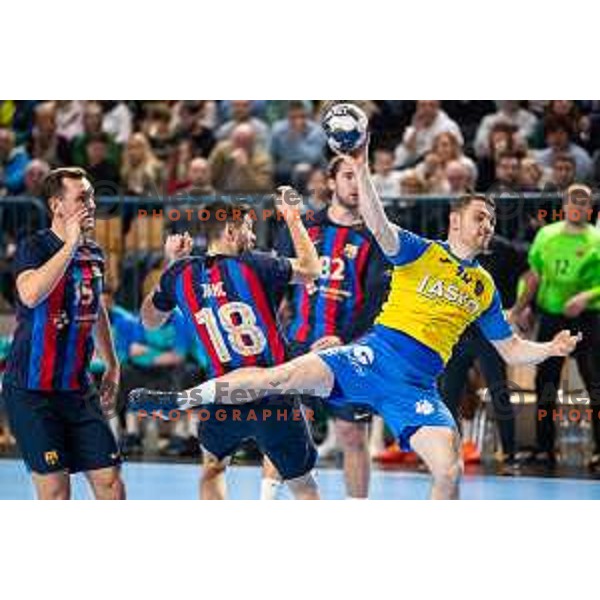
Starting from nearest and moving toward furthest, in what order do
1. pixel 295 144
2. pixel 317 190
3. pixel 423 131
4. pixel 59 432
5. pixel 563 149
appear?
pixel 59 432
pixel 317 190
pixel 563 149
pixel 423 131
pixel 295 144

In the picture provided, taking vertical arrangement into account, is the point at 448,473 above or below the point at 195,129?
below

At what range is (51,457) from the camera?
34.1 ft

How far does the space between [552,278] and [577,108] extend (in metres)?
1.86

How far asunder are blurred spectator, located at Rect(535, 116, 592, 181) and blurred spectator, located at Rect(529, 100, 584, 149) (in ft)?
0.10

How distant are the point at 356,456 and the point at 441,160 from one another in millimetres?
3720

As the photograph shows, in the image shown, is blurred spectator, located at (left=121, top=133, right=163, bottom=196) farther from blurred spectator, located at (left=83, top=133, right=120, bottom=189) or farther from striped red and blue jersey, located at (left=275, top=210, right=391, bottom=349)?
striped red and blue jersey, located at (left=275, top=210, right=391, bottom=349)

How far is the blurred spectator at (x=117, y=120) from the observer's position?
1653 centimetres

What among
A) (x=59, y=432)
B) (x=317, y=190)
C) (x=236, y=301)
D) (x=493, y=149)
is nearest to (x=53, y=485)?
(x=59, y=432)

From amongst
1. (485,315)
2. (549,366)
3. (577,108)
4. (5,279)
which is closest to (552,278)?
(549,366)

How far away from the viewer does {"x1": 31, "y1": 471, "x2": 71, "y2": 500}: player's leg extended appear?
10445 mm

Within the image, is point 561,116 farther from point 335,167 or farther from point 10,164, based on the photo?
point 10,164

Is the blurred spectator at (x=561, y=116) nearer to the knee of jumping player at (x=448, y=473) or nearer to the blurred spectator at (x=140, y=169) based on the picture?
the blurred spectator at (x=140, y=169)

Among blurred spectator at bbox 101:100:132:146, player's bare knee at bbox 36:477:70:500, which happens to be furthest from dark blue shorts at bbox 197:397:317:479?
blurred spectator at bbox 101:100:132:146
